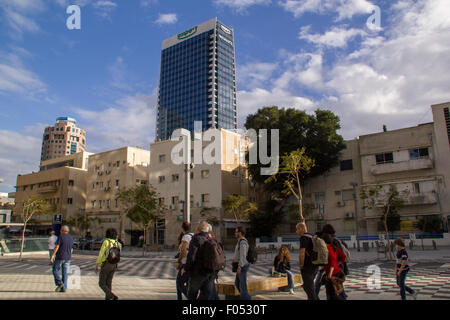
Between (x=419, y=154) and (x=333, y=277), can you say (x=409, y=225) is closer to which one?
(x=419, y=154)

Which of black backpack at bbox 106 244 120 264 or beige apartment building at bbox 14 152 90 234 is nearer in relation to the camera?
black backpack at bbox 106 244 120 264

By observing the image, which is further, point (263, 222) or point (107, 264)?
point (263, 222)

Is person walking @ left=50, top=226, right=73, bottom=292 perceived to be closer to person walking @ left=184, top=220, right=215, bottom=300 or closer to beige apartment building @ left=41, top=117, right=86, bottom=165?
person walking @ left=184, top=220, right=215, bottom=300

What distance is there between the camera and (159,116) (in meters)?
127

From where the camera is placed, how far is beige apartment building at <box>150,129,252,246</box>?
3956cm

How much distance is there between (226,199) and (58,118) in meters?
149

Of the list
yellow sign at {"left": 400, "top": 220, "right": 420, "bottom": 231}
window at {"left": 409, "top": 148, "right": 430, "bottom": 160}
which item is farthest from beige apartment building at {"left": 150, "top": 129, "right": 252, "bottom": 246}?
window at {"left": 409, "top": 148, "right": 430, "bottom": 160}

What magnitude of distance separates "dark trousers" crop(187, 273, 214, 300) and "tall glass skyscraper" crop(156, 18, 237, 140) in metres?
106

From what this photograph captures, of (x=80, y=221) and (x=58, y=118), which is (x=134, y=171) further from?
(x=58, y=118)

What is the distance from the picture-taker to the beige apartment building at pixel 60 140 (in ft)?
502

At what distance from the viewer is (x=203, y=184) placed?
135 ft

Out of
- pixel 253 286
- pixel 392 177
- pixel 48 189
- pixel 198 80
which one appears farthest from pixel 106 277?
→ pixel 198 80

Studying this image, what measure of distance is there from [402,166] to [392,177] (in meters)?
1.60
